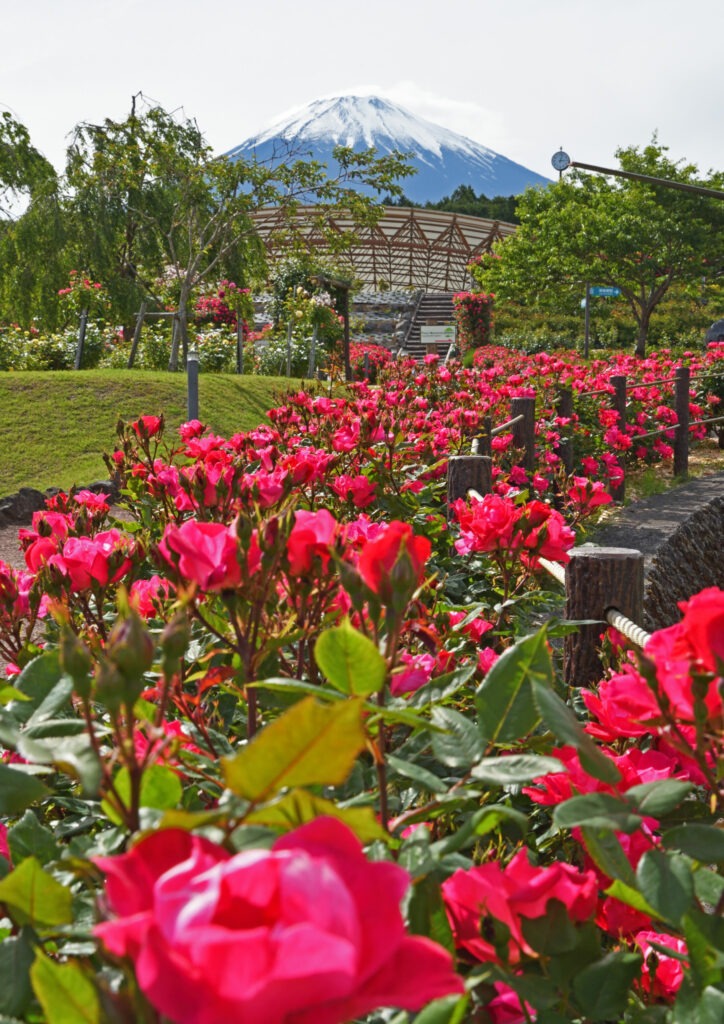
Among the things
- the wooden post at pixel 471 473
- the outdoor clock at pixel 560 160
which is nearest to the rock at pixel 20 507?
the wooden post at pixel 471 473

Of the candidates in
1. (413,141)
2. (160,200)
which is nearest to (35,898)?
(160,200)

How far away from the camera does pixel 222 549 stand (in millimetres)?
723

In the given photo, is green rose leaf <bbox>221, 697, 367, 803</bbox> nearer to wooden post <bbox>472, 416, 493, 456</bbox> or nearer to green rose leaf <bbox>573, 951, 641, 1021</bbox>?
green rose leaf <bbox>573, 951, 641, 1021</bbox>

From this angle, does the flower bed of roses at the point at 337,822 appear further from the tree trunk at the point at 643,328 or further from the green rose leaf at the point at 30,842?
the tree trunk at the point at 643,328

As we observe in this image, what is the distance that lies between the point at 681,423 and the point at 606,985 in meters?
8.05

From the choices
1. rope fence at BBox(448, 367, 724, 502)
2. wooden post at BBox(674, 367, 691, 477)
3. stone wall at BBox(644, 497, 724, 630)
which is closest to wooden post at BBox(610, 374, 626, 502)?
rope fence at BBox(448, 367, 724, 502)

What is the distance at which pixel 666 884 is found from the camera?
50 centimetres

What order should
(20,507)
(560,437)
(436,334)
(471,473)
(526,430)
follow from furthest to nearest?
(436,334)
(560,437)
(20,507)
(526,430)
(471,473)

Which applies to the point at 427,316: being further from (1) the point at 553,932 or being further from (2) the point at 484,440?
(1) the point at 553,932

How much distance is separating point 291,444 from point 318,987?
2617 mm

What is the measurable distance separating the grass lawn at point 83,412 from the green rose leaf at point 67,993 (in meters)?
6.77

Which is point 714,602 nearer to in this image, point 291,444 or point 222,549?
point 222,549

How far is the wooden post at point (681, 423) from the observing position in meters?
7.88

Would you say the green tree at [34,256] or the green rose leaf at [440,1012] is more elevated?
the green tree at [34,256]
